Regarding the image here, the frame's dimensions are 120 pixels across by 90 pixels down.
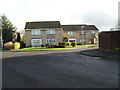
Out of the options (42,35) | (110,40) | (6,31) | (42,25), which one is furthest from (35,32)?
(110,40)

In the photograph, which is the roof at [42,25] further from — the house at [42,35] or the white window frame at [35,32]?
the white window frame at [35,32]

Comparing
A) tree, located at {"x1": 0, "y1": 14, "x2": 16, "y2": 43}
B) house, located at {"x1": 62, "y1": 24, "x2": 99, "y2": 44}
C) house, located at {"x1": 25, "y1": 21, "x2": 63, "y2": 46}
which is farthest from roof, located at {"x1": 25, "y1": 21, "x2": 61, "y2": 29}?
house, located at {"x1": 62, "y1": 24, "x2": 99, "y2": 44}

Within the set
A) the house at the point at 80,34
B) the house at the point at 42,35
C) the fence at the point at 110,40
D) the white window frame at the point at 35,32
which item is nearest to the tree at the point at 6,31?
the house at the point at 42,35

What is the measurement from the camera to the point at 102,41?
53.4 feet

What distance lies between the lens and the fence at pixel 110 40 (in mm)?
14352

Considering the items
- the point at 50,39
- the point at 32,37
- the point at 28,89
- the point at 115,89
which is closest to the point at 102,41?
the point at 115,89

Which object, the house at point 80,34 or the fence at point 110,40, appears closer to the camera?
the fence at point 110,40

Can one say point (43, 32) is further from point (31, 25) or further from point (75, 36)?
point (75, 36)

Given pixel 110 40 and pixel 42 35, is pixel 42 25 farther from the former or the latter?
pixel 110 40

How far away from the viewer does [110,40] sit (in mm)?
14953

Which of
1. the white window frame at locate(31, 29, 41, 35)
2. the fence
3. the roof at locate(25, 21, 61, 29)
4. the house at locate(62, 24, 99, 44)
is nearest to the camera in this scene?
the fence

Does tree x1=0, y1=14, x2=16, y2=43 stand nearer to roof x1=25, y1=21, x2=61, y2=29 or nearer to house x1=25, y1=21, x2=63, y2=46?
roof x1=25, y1=21, x2=61, y2=29

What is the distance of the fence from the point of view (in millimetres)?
14352

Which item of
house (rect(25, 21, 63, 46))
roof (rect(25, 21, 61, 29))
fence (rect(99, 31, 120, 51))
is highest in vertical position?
roof (rect(25, 21, 61, 29))
